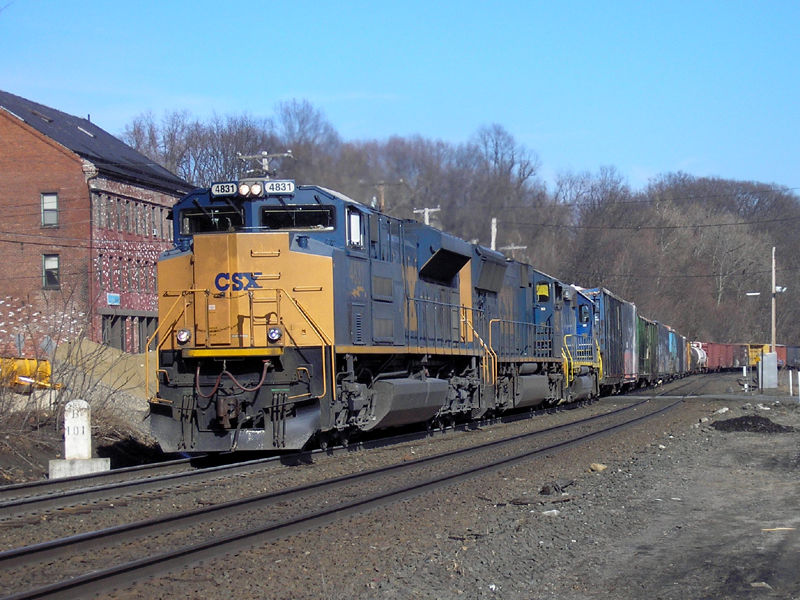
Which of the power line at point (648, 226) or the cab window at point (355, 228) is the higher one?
the power line at point (648, 226)

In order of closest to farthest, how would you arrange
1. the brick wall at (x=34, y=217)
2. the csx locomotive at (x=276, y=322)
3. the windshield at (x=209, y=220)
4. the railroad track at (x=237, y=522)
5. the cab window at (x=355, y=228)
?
the railroad track at (x=237, y=522), the csx locomotive at (x=276, y=322), the windshield at (x=209, y=220), the cab window at (x=355, y=228), the brick wall at (x=34, y=217)

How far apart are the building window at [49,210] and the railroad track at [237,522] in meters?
27.2

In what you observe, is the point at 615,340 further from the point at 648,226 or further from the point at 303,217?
the point at 648,226

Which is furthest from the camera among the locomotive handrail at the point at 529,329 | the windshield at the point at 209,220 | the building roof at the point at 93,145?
the building roof at the point at 93,145

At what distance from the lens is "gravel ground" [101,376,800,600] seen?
231 inches

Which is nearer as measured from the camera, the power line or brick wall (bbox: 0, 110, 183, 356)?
brick wall (bbox: 0, 110, 183, 356)

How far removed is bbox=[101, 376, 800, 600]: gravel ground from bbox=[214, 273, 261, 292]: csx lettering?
3.65 m

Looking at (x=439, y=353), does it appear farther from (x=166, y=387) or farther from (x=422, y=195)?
(x=422, y=195)

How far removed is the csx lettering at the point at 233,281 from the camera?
11297 millimetres

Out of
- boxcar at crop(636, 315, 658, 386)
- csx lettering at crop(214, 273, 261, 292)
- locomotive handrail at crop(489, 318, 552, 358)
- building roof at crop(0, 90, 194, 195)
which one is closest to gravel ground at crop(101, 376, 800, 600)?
csx lettering at crop(214, 273, 261, 292)

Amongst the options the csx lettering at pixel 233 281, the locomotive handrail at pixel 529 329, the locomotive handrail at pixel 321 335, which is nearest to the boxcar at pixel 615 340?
the locomotive handrail at pixel 529 329

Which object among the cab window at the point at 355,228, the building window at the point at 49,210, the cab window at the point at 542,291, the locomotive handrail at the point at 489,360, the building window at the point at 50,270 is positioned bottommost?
the locomotive handrail at the point at 489,360

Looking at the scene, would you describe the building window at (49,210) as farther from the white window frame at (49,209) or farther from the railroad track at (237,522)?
the railroad track at (237,522)

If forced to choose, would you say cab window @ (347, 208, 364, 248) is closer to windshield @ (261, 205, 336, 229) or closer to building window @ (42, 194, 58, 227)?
windshield @ (261, 205, 336, 229)
